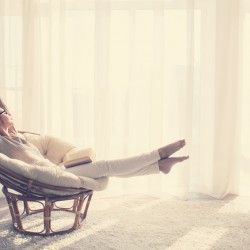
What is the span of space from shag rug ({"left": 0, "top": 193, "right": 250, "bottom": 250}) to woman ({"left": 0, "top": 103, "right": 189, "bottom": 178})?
1.29ft

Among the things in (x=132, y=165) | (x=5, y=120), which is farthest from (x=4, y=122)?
(x=132, y=165)

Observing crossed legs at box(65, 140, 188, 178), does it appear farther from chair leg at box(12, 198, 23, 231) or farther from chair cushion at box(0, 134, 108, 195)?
chair leg at box(12, 198, 23, 231)

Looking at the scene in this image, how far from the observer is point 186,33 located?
3.83 m

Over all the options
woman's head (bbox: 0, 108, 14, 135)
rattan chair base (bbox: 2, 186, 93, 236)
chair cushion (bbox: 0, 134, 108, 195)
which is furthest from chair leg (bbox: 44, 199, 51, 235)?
woman's head (bbox: 0, 108, 14, 135)

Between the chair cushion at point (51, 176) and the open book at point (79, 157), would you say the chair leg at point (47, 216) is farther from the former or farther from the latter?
the open book at point (79, 157)

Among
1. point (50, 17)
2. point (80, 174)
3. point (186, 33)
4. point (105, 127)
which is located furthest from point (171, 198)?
point (50, 17)

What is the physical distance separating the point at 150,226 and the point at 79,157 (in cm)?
71

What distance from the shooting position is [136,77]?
3916 millimetres

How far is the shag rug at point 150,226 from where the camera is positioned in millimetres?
2631

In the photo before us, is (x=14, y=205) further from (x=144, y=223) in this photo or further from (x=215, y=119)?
(x=215, y=119)

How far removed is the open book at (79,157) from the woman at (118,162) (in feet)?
0.14

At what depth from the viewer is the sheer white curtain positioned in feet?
12.6

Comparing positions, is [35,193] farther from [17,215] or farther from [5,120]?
[5,120]

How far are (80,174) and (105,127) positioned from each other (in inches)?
43.6
